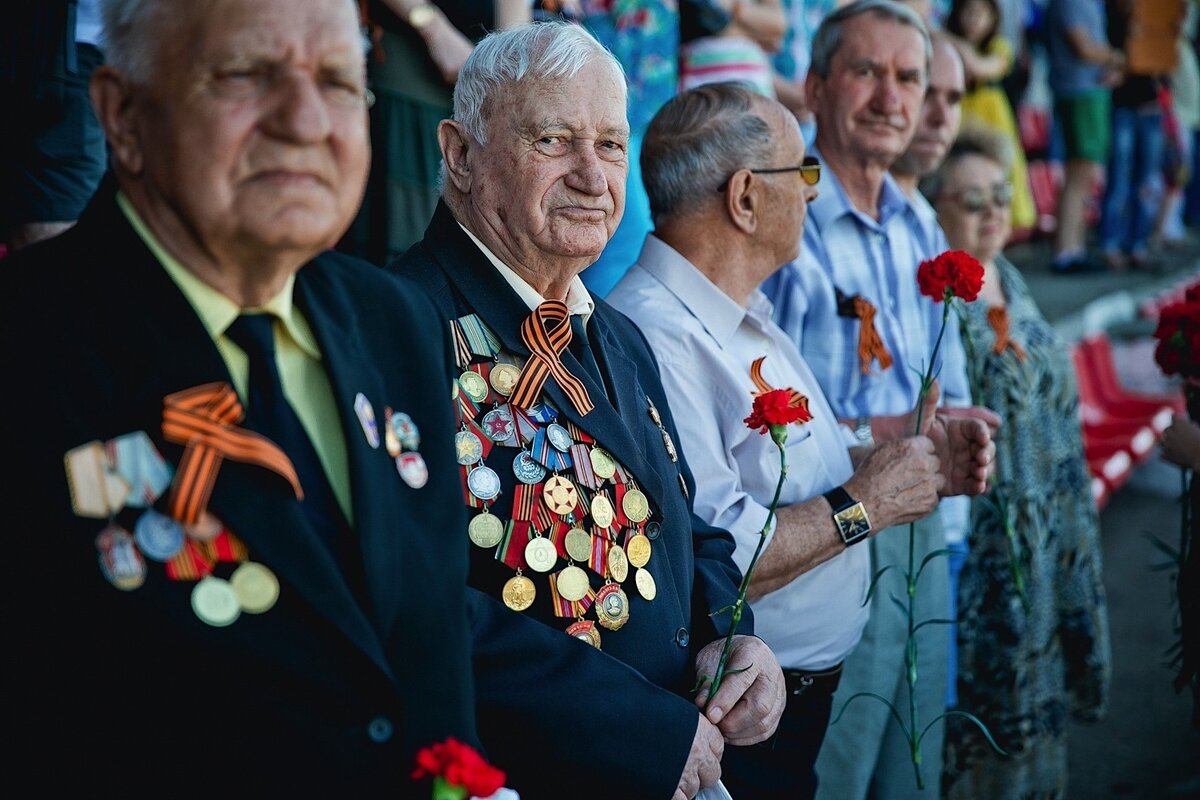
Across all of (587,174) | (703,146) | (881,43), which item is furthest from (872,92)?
(587,174)

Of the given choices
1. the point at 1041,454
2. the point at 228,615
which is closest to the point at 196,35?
the point at 228,615

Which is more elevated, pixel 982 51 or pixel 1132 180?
pixel 982 51

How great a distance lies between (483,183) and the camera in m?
2.33

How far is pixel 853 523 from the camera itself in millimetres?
2773

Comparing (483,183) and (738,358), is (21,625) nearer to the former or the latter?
(483,183)

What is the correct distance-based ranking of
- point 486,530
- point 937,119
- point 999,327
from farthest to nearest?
1. point 937,119
2. point 999,327
3. point 486,530

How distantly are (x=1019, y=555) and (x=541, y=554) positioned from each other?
2383 millimetres

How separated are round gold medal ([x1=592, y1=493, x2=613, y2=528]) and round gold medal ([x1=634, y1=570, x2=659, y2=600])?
4.3 inches

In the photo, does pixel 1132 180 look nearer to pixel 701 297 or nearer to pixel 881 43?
pixel 881 43

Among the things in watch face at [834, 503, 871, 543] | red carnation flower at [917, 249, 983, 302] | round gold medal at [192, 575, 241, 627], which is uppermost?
red carnation flower at [917, 249, 983, 302]

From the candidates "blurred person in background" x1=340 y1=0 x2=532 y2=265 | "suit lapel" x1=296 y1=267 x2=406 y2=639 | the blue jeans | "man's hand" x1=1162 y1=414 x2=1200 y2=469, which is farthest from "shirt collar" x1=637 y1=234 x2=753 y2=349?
the blue jeans

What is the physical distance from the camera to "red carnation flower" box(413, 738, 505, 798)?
1.34 meters

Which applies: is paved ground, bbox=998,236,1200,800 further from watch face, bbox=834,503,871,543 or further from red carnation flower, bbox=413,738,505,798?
red carnation flower, bbox=413,738,505,798

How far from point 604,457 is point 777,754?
3.15ft
